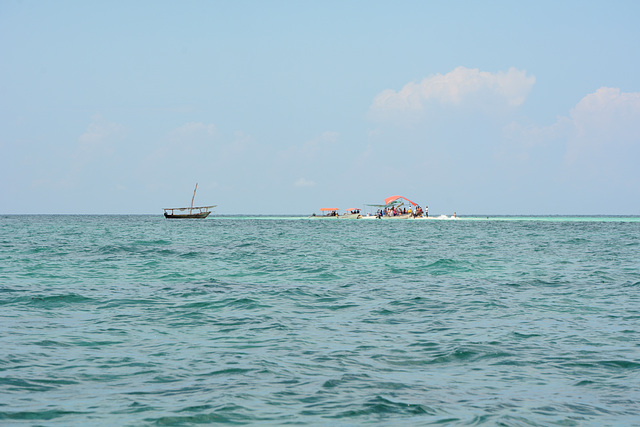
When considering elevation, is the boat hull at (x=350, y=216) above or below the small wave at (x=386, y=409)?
above

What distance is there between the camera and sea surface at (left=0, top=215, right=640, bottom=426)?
813 cm

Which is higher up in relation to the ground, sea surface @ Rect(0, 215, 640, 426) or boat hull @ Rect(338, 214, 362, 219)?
boat hull @ Rect(338, 214, 362, 219)

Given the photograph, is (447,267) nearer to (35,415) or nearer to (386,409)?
(386,409)

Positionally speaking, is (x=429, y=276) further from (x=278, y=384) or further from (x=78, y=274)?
(x=278, y=384)

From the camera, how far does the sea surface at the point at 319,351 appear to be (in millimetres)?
8133

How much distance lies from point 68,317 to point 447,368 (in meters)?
10.0

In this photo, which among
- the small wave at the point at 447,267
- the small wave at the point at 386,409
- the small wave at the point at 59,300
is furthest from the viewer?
the small wave at the point at 447,267

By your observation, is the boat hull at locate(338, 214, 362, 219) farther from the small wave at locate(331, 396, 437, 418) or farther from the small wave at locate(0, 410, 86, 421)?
the small wave at locate(0, 410, 86, 421)

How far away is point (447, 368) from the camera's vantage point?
10383 mm

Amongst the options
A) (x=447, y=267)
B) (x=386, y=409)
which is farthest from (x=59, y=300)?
(x=447, y=267)

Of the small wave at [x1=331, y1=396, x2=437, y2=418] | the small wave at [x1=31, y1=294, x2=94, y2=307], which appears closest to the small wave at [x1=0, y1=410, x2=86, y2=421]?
the small wave at [x1=331, y1=396, x2=437, y2=418]

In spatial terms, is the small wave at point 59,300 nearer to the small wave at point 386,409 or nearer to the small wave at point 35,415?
the small wave at point 35,415

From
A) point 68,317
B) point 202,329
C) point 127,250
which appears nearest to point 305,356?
point 202,329

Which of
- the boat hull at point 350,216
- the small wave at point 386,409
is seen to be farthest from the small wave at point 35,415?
the boat hull at point 350,216
